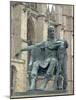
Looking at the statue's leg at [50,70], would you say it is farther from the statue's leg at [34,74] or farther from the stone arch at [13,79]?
the stone arch at [13,79]

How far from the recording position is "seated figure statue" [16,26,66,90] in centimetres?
292

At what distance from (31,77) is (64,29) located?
24.3 inches

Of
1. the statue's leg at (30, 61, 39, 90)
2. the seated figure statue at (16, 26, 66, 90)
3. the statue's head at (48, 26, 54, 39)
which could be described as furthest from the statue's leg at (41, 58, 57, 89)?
the statue's head at (48, 26, 54, 39)

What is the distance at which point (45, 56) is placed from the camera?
9.71 ft

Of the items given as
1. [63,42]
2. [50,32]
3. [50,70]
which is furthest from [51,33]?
[50,70]

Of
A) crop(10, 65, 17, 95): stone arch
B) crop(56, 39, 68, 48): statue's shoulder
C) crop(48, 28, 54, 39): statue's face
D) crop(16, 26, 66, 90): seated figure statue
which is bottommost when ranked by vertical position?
crop(10, 65, 17, 95): stone arch

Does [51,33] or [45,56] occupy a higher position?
[51,33]

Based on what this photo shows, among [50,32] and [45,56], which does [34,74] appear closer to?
[45,56]

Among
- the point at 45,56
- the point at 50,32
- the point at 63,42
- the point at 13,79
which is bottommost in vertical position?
the point at 13,79

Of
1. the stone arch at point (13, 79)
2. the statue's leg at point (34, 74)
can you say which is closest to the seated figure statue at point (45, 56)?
the statue's leg at point (34, 74)

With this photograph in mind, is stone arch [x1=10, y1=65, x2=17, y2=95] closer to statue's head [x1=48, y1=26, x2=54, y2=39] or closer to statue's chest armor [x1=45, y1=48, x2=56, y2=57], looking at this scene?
statue's chest armor [x1=45, y1=48, x2=56, y2=57]

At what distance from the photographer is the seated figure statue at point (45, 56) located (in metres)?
2.92

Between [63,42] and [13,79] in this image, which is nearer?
[13,79]
